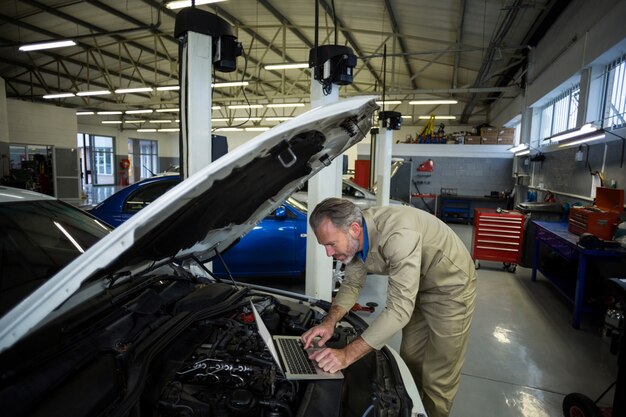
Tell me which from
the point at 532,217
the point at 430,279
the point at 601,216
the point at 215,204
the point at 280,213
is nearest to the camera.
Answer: the point at 215,204

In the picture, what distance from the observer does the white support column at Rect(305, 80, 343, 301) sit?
109 inches

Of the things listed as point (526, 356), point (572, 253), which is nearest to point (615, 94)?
point (572, 253)

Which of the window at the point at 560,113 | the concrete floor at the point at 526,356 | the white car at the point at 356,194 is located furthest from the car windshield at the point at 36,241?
the window at the point at 560,113

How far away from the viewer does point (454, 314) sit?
5.74 ft

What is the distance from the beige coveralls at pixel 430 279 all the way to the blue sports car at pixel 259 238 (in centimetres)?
223

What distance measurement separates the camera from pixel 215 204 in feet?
4.03

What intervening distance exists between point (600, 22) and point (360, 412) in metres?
5.46

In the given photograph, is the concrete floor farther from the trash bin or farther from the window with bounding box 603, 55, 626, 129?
the window with bounding box 603, 55, 626, 129

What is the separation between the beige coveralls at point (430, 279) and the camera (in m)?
1.45

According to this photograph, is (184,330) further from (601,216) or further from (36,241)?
(601,216)

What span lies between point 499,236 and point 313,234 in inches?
133

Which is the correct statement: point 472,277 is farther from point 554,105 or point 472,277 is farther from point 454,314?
point 554,105

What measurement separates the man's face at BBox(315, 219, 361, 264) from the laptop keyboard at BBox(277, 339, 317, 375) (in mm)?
410

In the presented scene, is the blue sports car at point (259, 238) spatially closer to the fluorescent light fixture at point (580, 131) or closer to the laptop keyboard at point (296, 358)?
the laptop keyboard at point (296, 358)
